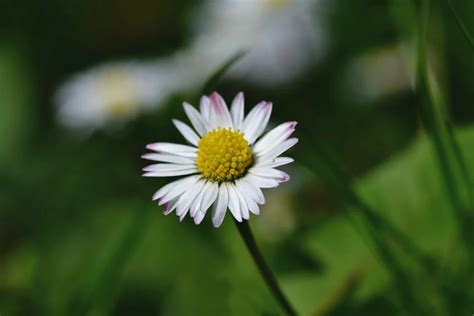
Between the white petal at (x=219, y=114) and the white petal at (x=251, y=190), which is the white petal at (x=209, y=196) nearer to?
the white petal at (x=251, y=190)

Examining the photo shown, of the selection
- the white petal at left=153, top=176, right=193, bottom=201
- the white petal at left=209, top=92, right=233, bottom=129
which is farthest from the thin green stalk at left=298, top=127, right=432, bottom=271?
the white petal at left=153, top=176, right=193, bottom=201

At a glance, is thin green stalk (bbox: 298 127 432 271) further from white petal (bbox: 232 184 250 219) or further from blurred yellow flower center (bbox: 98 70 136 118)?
blurred yellow flower center (bbox: 98 70 136 118)

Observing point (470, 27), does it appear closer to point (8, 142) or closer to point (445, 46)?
point (445, 46)

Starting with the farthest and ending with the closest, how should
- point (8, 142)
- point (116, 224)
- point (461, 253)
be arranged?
point (8, 142), point (116, 224), point (461, 253)

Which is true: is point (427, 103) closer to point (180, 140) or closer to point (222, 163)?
point (222, 163)

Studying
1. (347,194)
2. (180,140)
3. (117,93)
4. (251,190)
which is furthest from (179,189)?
(117,93)

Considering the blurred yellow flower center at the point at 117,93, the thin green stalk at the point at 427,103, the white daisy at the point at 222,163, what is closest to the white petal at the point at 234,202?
the white daisy at the point at 222,163

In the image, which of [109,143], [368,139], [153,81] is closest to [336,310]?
[368,139]
